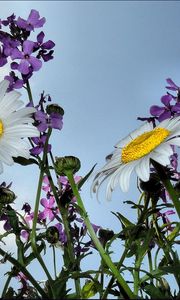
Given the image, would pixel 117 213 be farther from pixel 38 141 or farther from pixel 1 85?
pixel 1 85

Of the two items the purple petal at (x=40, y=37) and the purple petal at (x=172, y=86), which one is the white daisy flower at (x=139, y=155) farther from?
the purple petal at (x=40, y=37)

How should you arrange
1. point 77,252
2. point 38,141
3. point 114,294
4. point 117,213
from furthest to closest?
1. point 77,252
2. point 38,141
3. point 117,213
4. point 114,294

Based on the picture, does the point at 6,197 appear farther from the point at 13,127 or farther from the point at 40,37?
the point at 40,37

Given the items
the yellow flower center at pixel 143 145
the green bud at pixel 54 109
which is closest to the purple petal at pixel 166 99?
the yellow flower center at pixel 143 145

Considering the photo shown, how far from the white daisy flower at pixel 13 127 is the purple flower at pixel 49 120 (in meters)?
0.10

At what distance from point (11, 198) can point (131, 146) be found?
494 mm

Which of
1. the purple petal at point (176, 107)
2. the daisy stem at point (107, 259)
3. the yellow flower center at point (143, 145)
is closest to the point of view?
the daisy stem at point (107, 259)

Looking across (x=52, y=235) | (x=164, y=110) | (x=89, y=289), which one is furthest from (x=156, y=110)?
(x=89, y=289)

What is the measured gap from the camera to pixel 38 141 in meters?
2.26

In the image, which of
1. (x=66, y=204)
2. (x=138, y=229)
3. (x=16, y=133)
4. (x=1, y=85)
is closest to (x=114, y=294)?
(x=138, y=229)

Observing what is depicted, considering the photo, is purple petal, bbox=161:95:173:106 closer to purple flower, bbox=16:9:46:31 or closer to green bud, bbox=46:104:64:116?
green bud, bbox=46:104:64:116

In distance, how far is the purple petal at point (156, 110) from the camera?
7.43 ft

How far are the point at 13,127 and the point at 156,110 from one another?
0.58 m

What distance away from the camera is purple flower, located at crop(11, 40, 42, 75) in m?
2.33
